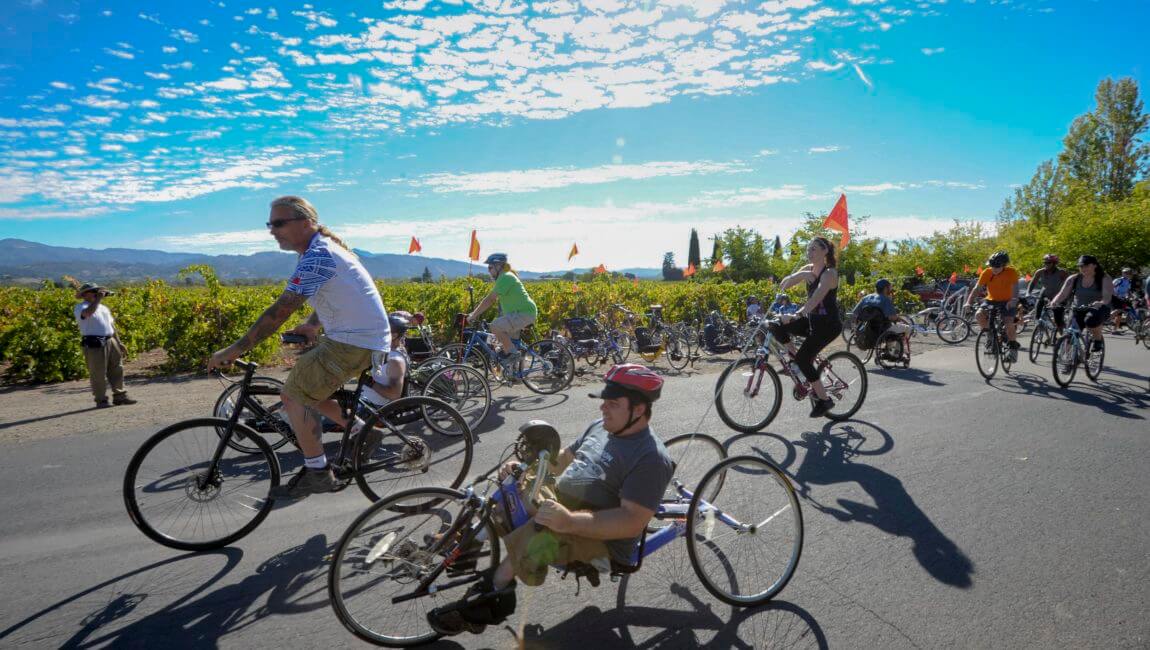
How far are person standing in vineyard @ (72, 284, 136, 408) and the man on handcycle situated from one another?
7.48 m

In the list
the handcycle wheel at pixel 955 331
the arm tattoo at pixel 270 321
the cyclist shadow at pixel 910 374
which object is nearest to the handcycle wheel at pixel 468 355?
the arm tattoo at pixel 270 321

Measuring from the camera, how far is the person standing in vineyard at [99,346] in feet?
23.5

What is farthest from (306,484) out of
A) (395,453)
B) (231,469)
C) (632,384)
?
(632,384)

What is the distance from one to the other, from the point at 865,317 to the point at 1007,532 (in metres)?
6.89

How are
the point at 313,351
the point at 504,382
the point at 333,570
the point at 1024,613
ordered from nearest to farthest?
1. the point at 333,570
2. the point at 1024,613
3. the point at 313,351
4. the point at 504,382

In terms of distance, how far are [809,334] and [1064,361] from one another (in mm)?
4761

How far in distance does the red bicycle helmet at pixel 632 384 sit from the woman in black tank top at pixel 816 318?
12.0 ft

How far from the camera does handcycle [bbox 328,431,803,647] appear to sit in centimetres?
239

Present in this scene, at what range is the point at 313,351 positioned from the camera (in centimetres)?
352

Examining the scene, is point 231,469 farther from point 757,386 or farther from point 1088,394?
point 1088,394

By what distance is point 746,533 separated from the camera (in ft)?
9.19

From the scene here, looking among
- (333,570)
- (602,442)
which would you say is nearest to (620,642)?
(602,442)

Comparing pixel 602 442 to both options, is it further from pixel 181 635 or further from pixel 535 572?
pixel 181 635

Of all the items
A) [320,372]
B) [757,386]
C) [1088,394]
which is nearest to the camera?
[320,372]
